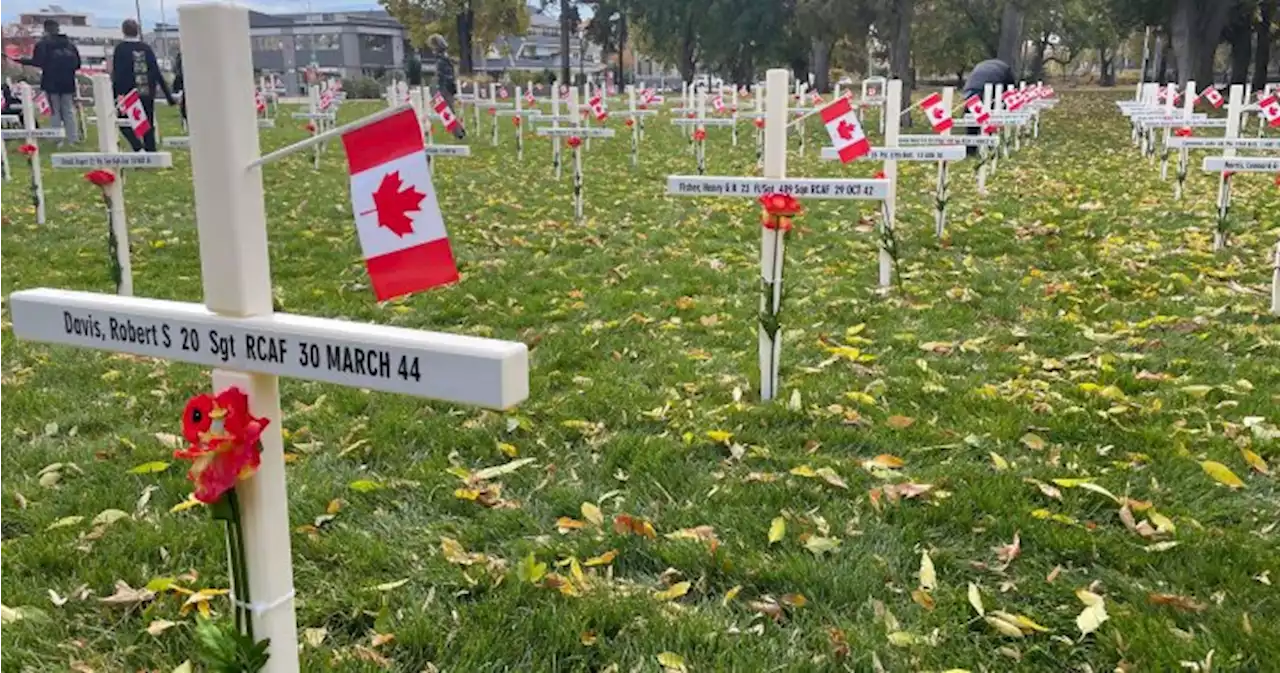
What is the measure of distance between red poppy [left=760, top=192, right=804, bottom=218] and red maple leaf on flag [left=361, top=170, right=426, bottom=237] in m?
2.72

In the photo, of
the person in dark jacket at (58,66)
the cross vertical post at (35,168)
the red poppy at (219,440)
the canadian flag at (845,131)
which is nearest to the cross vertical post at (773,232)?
the canadian flag at (845,131)

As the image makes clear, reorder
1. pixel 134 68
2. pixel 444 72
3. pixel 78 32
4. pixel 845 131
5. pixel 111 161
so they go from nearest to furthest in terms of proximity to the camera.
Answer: pixel 845 131 → pixel 111 161 → pixel 134 68 → pixel 444 72 → pixel 78 32

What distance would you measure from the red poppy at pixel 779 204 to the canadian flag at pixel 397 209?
270 centimetres

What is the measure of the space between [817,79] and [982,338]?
135 feet

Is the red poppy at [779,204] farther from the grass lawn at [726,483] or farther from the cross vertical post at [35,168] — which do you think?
the cross vertical post at [35,168]

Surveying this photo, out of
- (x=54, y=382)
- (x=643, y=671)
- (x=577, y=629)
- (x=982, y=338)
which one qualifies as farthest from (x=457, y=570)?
(x=982, y=338)

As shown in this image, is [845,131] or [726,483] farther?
[845,131]

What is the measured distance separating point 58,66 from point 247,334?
1573 cm

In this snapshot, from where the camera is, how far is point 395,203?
72.2 inches

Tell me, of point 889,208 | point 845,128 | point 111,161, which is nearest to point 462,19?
point 111,161

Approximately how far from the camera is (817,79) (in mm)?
44750

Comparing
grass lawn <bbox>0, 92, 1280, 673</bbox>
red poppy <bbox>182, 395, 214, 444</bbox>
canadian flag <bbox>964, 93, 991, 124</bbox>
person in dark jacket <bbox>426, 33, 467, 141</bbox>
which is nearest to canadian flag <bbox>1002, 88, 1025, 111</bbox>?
canadian flag <bbox>964, 93, 991, 124</bbox>

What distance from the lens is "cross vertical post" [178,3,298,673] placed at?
181cm

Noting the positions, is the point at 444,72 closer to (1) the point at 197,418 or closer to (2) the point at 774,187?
(2) the point at 774,187
